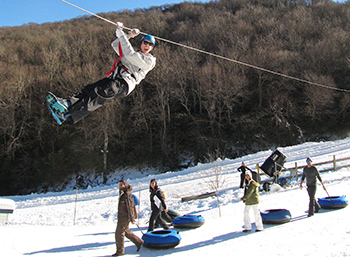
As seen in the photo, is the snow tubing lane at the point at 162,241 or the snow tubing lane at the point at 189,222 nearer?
the snow tubing lane at the point at 162,241

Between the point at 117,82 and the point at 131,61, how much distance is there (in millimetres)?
441

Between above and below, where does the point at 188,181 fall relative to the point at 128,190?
below

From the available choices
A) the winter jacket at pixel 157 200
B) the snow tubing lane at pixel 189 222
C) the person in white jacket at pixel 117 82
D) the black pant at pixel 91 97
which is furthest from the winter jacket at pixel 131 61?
the snow tubing lane at pixel 189 222

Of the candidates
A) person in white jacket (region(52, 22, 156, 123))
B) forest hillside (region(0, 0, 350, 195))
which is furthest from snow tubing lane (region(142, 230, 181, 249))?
forest hillside (region(0, 0, 350, 195))

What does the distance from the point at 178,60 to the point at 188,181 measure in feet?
62.8

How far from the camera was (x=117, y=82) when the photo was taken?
15.8 ft

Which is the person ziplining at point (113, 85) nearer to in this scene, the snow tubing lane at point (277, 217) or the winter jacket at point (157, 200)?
the winter jacket at point (157, 200)

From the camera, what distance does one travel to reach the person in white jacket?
184 inches

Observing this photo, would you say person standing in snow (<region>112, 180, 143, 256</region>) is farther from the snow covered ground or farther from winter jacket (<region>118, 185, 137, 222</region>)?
the snow covered ground

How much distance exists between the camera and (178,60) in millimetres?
34469

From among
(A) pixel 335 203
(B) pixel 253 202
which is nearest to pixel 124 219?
(B) pixel 253 202

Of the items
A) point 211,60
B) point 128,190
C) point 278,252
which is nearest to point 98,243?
point 128,190

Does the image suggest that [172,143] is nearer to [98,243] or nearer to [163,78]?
[163,78]

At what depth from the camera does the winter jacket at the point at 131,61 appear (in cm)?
478
